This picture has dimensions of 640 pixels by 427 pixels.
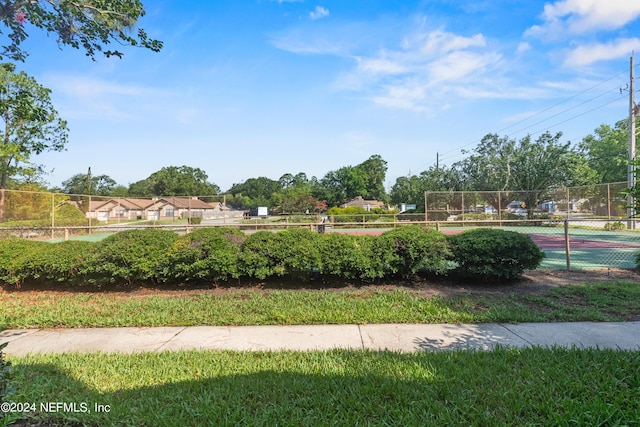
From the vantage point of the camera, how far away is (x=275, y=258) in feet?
20.7

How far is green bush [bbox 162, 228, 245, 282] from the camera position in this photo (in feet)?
20.2

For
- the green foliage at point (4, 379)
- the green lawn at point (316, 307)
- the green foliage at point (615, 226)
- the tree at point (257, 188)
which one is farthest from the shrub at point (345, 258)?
the tree at point (257, 188)

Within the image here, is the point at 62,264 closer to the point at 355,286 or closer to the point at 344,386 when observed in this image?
the point at 355,286

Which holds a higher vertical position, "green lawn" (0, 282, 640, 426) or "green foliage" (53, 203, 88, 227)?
"green foliage" (53, 203, 88, 227)

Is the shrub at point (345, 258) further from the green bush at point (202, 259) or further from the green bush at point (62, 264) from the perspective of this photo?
the green bush at point (62, 264)

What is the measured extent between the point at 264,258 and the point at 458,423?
453 centimetres

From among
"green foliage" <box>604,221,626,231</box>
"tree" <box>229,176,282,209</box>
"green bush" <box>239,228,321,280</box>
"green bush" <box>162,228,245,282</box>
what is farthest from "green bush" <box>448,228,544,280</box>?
"tree" <box>229,176,282,209</box>

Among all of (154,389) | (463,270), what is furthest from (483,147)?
(154,389)

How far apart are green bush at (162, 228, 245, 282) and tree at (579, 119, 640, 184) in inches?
1534

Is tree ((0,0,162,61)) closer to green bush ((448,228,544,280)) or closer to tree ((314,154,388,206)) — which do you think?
green bush ((448,228,544,280))

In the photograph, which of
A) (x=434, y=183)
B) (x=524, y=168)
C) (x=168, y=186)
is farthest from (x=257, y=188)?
(x=524, y=168)

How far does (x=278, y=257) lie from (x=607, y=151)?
46016mm

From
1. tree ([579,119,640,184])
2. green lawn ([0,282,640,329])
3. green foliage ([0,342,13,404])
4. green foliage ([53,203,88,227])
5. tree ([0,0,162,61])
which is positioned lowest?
green lawn ([0,282,640,329])

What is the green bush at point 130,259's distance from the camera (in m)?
6.23
